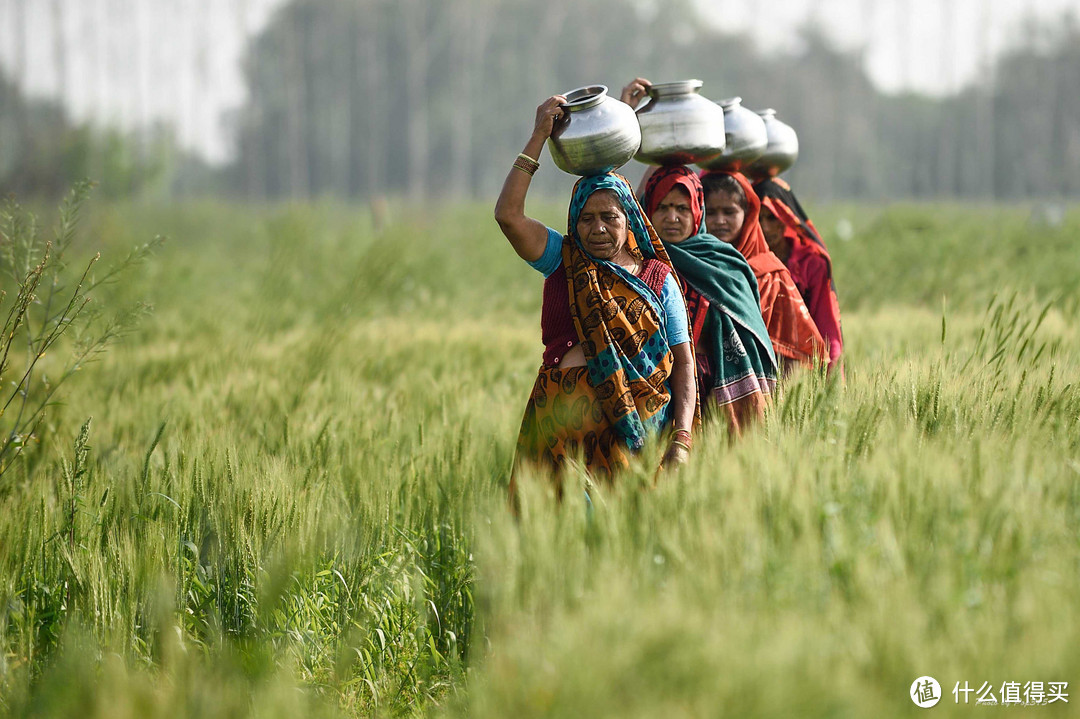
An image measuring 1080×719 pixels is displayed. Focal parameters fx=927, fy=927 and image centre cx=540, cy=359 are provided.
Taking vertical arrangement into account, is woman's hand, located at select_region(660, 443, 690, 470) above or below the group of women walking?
below

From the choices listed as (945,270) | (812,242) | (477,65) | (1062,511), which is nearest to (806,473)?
(1062,511)

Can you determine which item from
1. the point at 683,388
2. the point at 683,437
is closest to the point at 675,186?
the point at 683,388

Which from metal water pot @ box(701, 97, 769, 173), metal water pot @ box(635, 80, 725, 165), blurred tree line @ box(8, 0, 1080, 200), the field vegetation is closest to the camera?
the field vegetation

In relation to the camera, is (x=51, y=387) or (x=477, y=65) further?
(x=477, y=65)

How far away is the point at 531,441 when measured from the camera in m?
2.80

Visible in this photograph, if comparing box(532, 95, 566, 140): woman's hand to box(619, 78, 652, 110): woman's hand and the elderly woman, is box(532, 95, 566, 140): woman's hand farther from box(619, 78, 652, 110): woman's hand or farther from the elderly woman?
box(619, 78, 652, 110): woman's hand

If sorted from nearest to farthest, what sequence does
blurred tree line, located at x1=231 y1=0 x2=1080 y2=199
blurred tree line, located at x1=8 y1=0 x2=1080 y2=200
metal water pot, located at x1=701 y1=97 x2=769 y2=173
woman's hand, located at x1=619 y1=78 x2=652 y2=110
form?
woman's hand, located at x1=619 y1=78 x2=652 y2=110 → metal water pot, located at x1=701 y1=97 x2=769 y2=173 → blurred tree line, located at x1=8 y1=0 x2=1080 y2=200 → blurred tree line, located at x1=231 y1=0 x2=1080 y2=199

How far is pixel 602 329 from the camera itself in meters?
2.62

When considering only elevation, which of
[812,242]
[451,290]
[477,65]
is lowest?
[451,290]

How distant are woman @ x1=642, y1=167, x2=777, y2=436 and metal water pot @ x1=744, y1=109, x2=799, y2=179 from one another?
31.9 inches

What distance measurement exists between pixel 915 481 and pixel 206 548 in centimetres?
202

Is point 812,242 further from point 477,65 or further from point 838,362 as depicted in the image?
point 477,65

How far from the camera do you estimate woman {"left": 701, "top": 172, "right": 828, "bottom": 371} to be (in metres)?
3.39

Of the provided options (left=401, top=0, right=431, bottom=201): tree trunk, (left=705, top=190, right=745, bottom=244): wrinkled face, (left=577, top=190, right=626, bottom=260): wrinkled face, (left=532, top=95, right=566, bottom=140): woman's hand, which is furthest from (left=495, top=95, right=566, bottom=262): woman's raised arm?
(left=401, top=0, right=431, bottom=201): tree trunk
